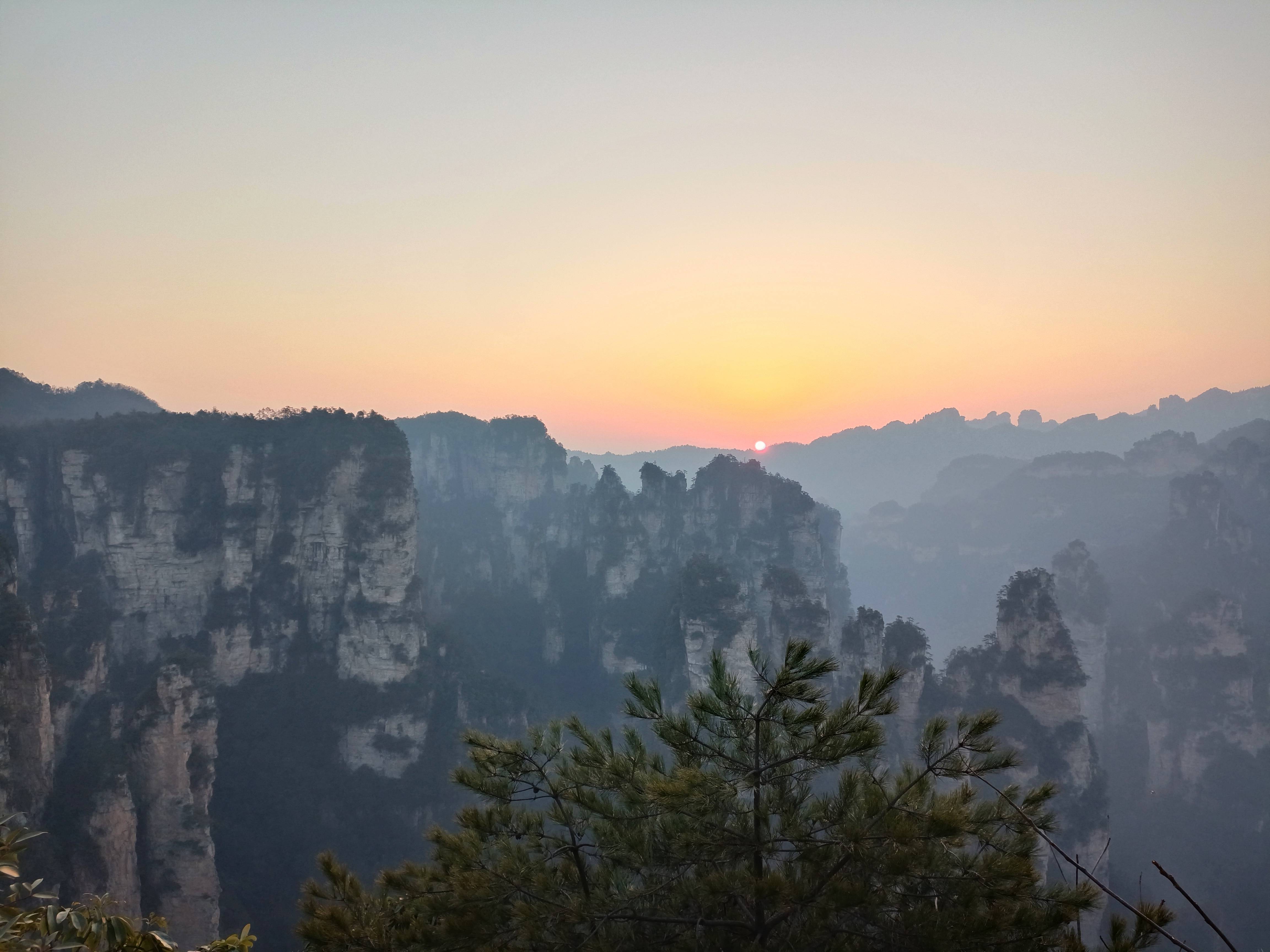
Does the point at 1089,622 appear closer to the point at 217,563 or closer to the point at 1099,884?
the point at 1099,884

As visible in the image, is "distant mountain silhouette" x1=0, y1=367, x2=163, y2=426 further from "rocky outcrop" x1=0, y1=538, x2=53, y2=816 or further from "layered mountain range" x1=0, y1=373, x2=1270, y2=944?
"rocky outcrop" x1=0, y1=538, x2=53, y2=816

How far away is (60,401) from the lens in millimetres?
59875

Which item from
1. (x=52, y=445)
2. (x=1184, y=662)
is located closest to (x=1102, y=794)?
(x=1184, y=662)

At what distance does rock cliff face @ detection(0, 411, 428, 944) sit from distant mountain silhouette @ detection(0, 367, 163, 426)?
6.71m

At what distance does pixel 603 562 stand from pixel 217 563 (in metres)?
28.3

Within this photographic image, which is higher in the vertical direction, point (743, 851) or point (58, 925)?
point (58, 925)

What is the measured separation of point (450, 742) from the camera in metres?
40.5

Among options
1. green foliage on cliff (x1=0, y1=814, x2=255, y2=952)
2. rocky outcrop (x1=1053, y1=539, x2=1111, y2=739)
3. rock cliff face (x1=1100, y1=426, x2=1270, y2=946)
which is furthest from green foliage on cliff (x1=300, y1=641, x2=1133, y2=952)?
rocky outcrop (x1=1053, y1=539, x2=1111, y2=739)

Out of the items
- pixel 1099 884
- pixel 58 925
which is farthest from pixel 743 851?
pixel 58 925

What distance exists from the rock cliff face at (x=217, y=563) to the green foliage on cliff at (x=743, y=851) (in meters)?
24.3

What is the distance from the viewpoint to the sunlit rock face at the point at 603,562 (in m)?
47.4

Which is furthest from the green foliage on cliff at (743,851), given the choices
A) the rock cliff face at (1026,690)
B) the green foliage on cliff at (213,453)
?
the green foliage on cliff at (213,453)

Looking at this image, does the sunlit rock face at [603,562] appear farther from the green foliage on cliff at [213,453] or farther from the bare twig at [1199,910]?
the bare twig at [1199,910]

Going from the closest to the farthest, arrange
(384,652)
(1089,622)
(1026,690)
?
(1026,690) → (384,652) → (1089,622)
